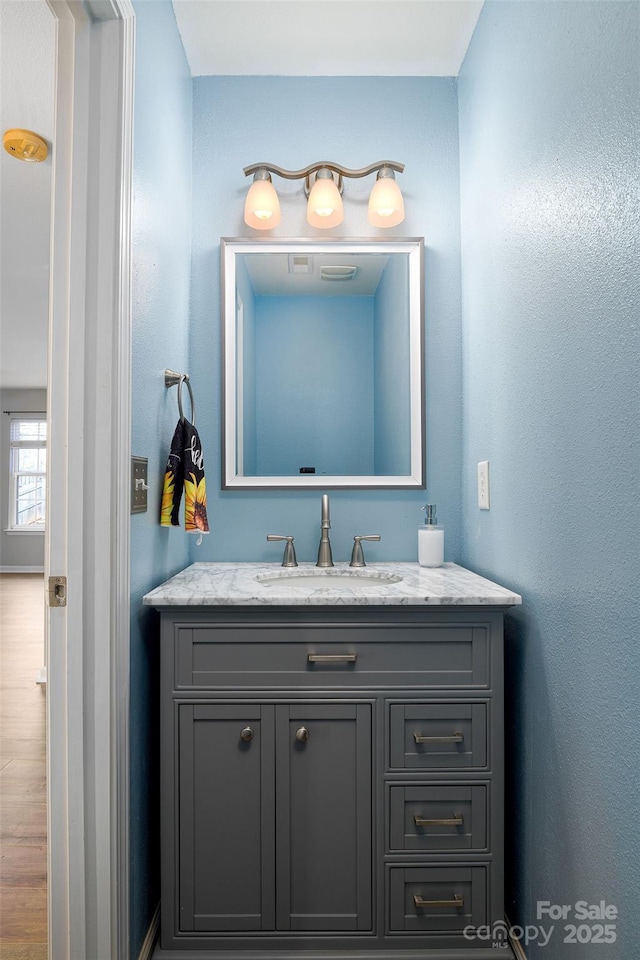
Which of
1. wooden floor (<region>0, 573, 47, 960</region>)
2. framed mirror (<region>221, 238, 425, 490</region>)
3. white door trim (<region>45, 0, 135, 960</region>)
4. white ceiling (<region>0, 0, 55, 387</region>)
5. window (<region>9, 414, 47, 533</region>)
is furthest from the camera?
window (<region>9, 414, 47, 533</region>)

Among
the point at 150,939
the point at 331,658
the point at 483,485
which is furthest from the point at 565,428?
the point at 150,939

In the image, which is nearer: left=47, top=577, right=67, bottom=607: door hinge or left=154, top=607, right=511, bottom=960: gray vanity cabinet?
left=47, top=577, right=67, bottom=607: door hinge

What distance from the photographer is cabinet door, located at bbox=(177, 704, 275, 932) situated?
4.55 feet

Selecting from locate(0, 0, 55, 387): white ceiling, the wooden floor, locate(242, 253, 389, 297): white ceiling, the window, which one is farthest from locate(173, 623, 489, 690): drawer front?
the window

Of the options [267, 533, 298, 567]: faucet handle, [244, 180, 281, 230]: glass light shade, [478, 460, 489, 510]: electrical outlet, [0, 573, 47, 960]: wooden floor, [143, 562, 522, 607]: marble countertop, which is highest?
[244, 180, 281, 230]: glass light shade

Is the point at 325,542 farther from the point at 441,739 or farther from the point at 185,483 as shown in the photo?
the point at 441,739

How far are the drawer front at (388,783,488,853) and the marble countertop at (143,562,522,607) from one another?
1.41ft

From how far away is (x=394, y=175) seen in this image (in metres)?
2.04

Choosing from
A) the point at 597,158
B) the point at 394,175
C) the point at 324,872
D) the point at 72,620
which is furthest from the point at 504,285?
the point at 324,872

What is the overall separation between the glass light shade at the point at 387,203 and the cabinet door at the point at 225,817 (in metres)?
1.52

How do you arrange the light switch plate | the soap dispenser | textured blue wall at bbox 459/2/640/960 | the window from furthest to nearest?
1. the window
2. the soap dispenser
3. the light switch plate
4. textured blue wall at bbox 459/2/640/960

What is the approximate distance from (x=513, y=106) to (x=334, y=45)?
738 millimetres

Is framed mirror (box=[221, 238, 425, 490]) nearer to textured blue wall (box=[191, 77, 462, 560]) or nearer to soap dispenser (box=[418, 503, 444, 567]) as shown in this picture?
textured blue wall (box=[191, 77, 462, 560])

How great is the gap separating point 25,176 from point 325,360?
5.15 feet
